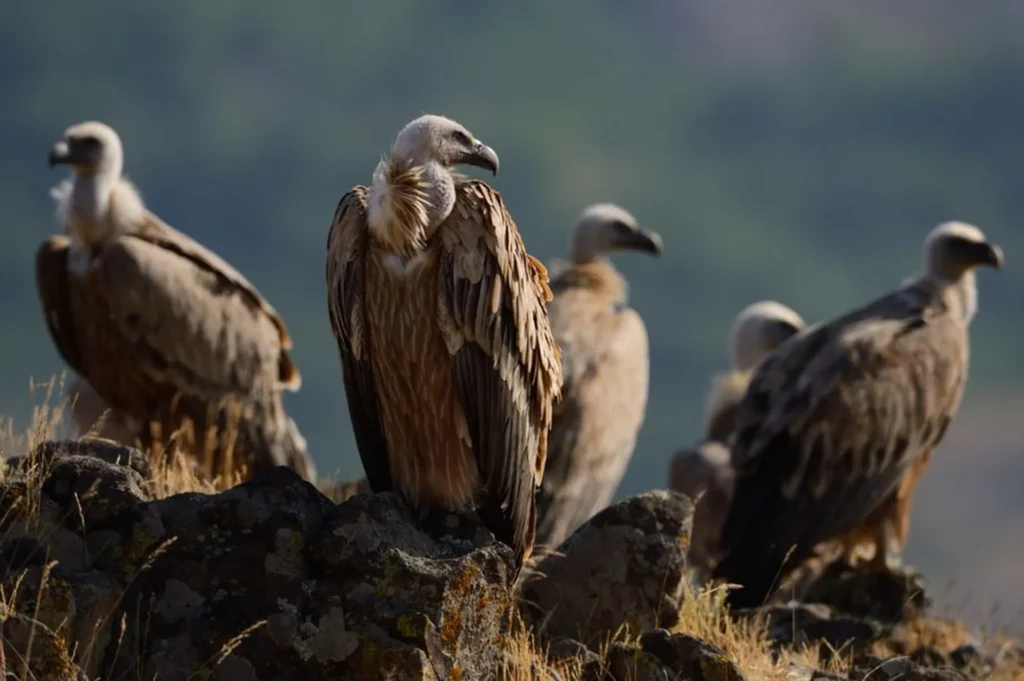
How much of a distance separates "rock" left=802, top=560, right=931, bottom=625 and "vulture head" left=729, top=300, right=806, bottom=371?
14.9ft

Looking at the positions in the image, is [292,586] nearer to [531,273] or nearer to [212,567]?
[212,567]

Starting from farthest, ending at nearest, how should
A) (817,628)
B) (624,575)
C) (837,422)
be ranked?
(837,422), (817,628), (624,575)

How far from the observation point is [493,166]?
265 inches

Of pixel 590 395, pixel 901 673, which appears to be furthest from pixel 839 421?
pixel 901 673

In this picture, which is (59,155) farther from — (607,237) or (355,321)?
(355,321)

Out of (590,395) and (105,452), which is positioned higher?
(105,452)

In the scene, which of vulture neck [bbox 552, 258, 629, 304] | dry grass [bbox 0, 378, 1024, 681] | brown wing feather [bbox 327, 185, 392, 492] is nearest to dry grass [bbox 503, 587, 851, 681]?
dry grass [bbox 0, 378, 1024, 681]

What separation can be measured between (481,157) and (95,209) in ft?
20.2

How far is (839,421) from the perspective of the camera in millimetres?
11445

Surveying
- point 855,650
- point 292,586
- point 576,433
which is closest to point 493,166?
point 292,586

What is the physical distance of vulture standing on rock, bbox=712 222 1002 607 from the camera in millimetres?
11047

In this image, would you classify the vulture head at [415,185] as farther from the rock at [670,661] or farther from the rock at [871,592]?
the rock at [871,592]

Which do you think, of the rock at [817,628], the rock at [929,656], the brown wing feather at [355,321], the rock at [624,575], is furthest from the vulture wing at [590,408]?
the brown wing feather at [355,321]

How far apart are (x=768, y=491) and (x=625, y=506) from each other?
412cm
